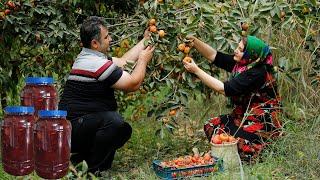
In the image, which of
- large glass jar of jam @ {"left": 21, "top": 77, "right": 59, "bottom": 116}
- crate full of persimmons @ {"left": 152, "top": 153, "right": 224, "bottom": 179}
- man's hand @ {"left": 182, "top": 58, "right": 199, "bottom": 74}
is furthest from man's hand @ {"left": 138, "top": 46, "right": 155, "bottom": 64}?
large glass jar of jam @ {"left": 21, "top": 77, "right": 59, "bottom": 116}

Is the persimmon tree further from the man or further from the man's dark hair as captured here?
the man's dark hair

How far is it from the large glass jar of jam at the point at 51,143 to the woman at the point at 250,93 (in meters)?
1.90

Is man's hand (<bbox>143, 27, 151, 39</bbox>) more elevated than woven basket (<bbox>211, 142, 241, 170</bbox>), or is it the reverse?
man's hand (<bbox>143, 27, 151, 39</bbox>)

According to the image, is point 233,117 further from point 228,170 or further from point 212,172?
point 212,172

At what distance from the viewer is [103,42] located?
13.4 ft

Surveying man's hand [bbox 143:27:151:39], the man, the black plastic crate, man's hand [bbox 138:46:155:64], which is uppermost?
man's hand [bbox 143:27:151:39]

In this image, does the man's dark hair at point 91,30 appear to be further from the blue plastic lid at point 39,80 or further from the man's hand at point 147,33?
the blue plastic lid at point 39,80

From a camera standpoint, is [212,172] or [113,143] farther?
[113,143]

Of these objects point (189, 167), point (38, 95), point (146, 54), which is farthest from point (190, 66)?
point (38, 95)

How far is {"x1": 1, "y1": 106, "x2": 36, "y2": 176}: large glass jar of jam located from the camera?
2.22 m

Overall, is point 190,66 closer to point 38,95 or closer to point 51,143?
point 38,95

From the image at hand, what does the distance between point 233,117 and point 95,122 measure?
1.10 meters

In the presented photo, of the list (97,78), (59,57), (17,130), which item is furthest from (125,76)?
(17,130)

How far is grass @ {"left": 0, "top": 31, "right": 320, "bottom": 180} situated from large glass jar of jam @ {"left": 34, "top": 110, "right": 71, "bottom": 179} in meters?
0.69
